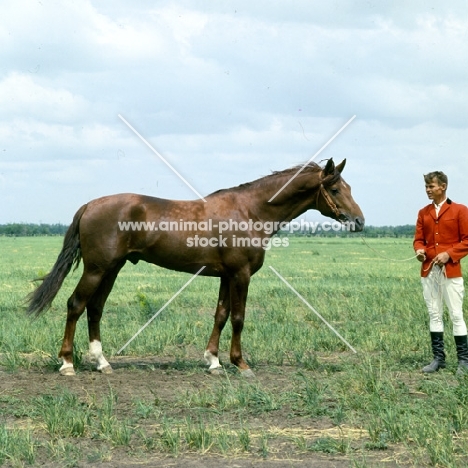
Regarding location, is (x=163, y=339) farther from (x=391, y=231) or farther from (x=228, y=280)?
(x=391, y=231)

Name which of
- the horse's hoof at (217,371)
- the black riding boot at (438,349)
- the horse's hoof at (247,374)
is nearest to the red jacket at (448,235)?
the black riding boot at (438,349)

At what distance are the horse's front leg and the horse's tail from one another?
6.40 ft

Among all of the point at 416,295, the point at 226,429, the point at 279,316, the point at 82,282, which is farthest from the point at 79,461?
the point at 416,295

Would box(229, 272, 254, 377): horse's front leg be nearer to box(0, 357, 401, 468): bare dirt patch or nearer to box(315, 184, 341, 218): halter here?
box(0, 357, 401, 468): bare dirt patch

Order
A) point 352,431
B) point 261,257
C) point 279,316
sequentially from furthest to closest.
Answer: point 279,316, point 261,257, point 352,431

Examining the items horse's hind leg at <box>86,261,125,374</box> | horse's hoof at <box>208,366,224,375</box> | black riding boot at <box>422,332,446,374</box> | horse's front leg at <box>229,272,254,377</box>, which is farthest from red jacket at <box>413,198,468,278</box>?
horse's hind leg at <box>86,261,125,374</box>

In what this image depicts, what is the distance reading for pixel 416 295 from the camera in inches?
666

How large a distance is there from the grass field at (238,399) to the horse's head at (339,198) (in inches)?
66.5

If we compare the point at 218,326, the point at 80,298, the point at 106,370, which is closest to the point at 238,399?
the point at 218,326

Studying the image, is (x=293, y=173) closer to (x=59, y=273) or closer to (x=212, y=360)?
(x=212, y=360)

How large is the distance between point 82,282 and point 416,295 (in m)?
10.3

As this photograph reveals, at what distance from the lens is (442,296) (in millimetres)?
8516

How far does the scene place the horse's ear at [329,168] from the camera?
870 centimetres

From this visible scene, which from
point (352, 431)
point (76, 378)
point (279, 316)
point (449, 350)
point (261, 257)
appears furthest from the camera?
point (279, 316)
